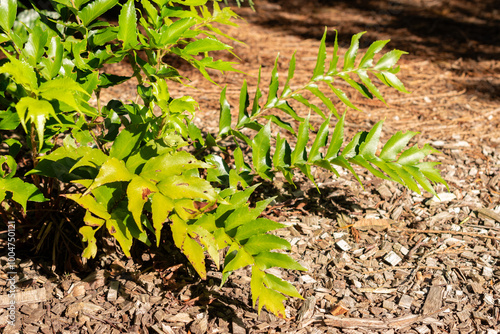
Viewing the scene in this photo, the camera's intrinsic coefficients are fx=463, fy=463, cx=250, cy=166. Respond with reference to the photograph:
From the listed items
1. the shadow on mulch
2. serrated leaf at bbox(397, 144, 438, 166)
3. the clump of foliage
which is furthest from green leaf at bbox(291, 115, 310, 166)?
the shadow on mulch

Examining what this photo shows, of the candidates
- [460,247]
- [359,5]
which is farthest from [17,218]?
[359,5]

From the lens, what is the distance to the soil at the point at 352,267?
171cm

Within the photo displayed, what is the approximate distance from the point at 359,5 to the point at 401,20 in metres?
0.76

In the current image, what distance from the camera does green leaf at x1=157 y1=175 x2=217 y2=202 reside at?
1.32 m

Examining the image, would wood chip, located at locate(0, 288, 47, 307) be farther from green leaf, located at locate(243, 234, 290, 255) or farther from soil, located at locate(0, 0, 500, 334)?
green leaf, located at locate(243, 234, 290, 255)

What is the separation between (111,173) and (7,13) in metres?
0.71

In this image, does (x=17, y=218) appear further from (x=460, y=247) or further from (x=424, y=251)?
(x=460, y=247)

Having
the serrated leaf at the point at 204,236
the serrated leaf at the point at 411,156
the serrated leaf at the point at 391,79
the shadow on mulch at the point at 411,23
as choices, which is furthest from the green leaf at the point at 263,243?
the shadow on mulch at the point at 411,23

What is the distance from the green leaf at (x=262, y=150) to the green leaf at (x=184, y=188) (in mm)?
557

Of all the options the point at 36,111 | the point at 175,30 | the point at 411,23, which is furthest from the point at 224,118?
the point at 411,23

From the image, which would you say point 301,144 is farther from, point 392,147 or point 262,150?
point 392,147

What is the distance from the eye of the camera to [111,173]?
4.21 ft

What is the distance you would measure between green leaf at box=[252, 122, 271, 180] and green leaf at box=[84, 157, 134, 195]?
2.16ft

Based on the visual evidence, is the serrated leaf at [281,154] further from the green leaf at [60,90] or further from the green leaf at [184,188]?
the green leaf at [60,90]
